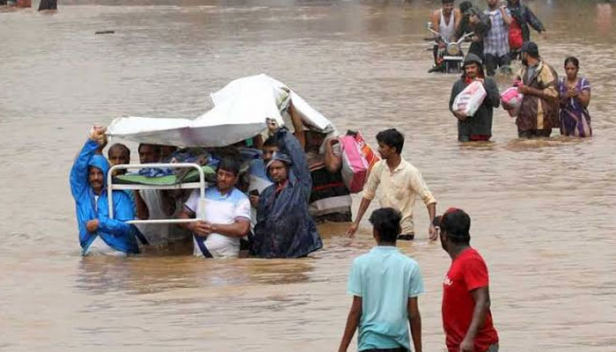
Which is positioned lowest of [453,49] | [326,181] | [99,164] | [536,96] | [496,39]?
[453,49]

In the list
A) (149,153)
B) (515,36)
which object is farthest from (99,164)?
(515,36)

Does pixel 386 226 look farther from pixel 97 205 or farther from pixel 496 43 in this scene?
pixel 496 43

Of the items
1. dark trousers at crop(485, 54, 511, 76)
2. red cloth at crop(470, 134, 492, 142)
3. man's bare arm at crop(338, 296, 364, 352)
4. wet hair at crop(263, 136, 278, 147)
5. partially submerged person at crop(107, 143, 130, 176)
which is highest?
man's bare arm at crop(338, 296, 364, 352)

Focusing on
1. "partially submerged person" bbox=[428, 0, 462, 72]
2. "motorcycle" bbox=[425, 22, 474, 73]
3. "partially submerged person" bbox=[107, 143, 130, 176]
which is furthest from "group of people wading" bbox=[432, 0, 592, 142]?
"partially submerged person" bbox=[428, 0, 462, 72]

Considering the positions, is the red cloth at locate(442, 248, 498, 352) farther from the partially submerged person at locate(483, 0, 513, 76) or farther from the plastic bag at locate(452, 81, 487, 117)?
the partially submerged person at locate(483, 0, 513, 76)

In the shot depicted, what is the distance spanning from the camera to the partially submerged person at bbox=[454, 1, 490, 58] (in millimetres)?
24516

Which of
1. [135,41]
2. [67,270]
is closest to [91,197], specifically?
[67,270]

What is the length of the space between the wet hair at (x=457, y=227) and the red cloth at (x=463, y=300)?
0.06m

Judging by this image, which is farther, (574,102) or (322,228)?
(574,102)

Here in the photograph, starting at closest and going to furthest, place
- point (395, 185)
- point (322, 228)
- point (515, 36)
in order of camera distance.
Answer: point (395, 185) → point (322, 228) → point (515, 36)

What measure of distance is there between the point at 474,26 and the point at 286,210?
1432 centimetres

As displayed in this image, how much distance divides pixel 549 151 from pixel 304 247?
5.68m

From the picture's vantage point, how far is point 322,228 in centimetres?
1245

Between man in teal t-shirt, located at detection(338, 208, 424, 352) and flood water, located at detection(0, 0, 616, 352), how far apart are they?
1.49m
